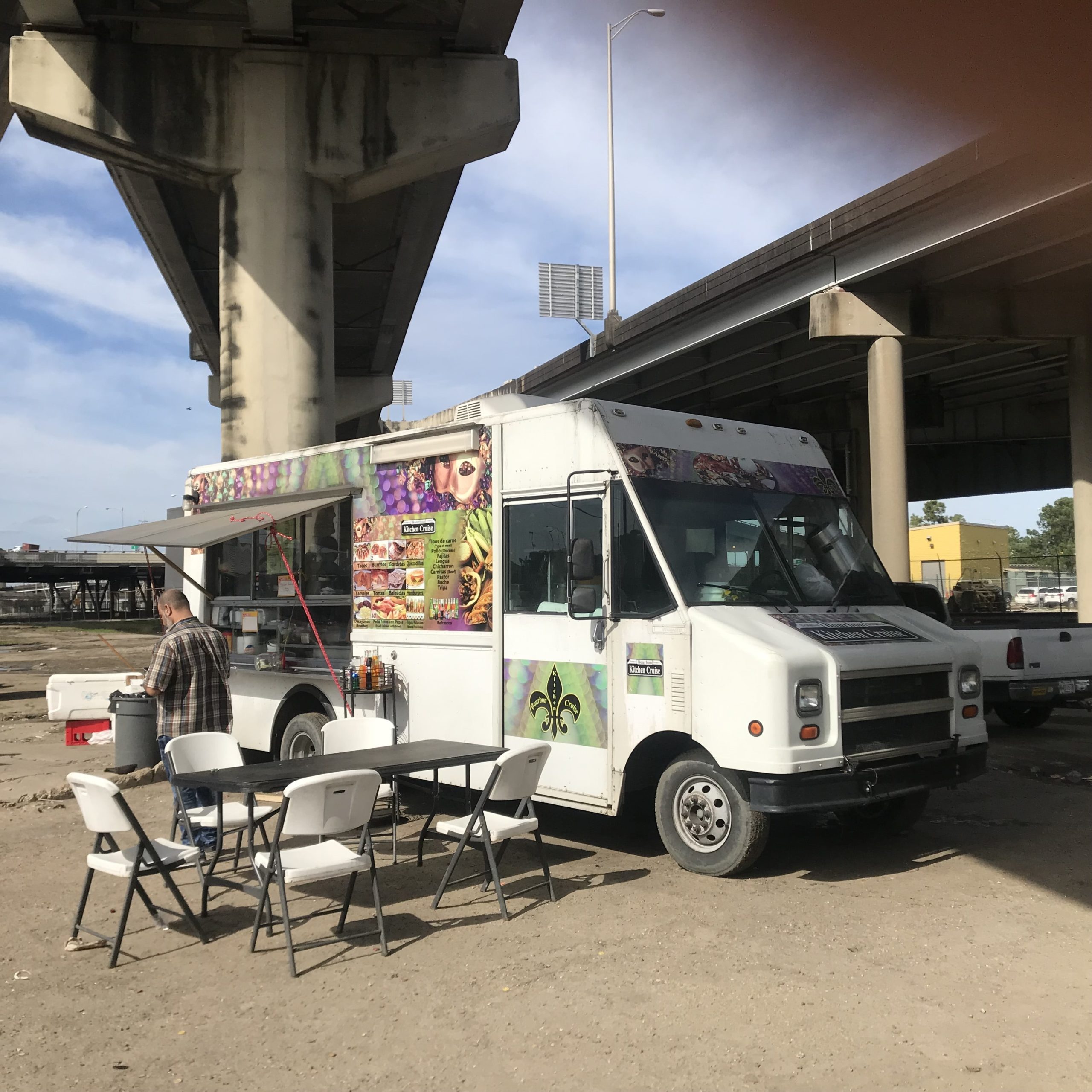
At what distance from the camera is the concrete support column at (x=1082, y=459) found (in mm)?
22172

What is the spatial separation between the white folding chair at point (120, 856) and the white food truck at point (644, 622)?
2668 millimetres

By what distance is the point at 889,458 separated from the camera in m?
20.7

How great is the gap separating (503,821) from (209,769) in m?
1.98

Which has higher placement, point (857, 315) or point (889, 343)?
point (857, 315)

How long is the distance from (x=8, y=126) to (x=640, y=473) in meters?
20.7

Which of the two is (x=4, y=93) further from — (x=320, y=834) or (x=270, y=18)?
(x=320, y=834)

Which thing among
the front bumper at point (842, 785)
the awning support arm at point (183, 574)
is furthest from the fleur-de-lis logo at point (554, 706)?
the awning support arm at point (183, 574)

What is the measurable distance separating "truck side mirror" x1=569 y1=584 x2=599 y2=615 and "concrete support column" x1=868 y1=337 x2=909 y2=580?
46.0ft

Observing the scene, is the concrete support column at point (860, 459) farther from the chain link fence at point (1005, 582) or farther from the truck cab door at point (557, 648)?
the truck cab door at point (557, 648)

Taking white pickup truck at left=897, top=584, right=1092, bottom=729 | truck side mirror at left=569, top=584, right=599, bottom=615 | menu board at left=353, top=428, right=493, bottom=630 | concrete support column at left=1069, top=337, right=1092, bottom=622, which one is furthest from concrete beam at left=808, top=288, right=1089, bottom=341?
truck side mirror at left=569, top=584, right=599, bottom=615

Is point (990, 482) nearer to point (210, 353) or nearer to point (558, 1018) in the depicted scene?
point (210, 353)

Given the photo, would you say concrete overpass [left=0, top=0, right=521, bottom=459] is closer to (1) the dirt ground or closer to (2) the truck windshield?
(2) the truck windshield

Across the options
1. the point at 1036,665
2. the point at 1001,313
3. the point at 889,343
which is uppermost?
the point at 1001,313

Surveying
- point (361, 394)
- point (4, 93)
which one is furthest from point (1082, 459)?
point (361, 394)
